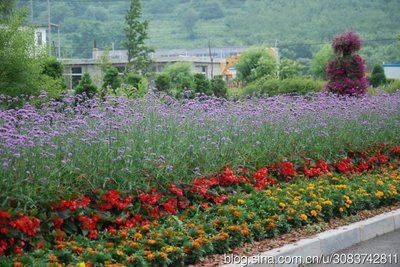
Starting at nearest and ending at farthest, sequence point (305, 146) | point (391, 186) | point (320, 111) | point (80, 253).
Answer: point (80, 253), point (391, 186), point (305, 146), point (320, 111)

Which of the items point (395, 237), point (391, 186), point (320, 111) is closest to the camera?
point (395, 237)

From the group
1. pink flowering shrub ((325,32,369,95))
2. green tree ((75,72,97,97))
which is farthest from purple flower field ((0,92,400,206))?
green tree ((75,72,97,97))

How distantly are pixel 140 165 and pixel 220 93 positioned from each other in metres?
23.1

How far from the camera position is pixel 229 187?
313 inches

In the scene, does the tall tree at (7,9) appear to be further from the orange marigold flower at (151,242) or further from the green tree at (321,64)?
the green tree at (321,64)

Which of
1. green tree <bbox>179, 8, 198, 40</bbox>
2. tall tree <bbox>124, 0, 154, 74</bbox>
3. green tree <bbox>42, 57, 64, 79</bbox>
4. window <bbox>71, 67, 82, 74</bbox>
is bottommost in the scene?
window <bbox>71, 67, 82, 74</bbox>

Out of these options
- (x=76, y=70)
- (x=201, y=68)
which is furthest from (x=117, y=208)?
(x=201, y=68)

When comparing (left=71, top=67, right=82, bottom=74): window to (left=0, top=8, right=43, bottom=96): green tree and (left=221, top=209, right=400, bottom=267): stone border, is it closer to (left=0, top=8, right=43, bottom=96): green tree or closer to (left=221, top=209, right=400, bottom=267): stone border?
(left=0, top=8, right=43, bottom=96): green tree

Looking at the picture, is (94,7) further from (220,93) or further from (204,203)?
(204,203)

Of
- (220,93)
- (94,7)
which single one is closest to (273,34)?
(94,7)

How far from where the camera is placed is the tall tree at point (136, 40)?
49.7 meters

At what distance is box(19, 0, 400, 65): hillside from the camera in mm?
75625

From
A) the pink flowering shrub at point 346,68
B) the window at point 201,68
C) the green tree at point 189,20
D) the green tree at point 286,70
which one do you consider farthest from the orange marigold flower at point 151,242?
the green tree at point 189,20

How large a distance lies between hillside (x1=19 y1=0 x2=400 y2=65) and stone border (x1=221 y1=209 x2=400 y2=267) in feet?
210
